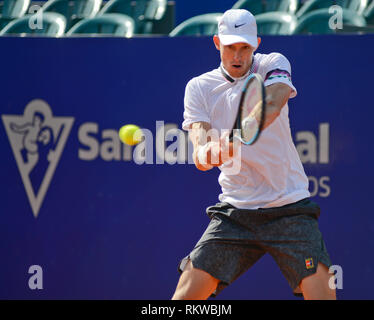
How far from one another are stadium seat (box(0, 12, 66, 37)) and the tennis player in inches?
114

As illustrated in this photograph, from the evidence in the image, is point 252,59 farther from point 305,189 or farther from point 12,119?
point 12,119

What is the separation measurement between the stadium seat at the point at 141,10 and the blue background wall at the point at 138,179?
4.66 ft

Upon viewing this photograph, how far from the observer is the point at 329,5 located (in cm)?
594

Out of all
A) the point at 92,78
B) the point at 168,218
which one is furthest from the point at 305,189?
the point at 92,78

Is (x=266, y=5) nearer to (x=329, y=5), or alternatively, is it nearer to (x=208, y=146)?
(x=329, y=5)

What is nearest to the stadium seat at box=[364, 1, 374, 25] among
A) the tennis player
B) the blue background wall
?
the blue background wall

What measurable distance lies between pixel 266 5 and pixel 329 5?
1.75ft

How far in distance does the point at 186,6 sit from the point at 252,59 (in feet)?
10.7

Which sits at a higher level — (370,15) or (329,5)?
(329,5)

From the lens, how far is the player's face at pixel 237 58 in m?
3.12

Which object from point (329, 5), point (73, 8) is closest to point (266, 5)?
point (329, 5)
